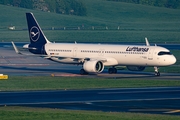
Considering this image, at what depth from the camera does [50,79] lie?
6238cm

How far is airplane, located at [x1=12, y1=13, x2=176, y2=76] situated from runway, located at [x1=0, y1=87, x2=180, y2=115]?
13.9m

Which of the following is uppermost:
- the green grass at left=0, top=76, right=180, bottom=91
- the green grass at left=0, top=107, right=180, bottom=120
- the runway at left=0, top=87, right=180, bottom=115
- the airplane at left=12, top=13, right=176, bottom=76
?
the airplane at left=12, top=13, right=176, bottom=76

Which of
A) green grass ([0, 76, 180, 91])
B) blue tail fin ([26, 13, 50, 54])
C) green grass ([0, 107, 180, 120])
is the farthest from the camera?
blue tail fin ([26, 13, 50, 54])

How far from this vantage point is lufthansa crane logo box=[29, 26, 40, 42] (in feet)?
250

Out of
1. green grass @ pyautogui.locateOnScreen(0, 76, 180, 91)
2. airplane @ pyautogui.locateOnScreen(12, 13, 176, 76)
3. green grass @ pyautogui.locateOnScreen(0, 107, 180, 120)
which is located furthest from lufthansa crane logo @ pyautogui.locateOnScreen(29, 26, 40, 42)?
green grass @ pyautogui.locateOnScreen(0, 107, 180, 120)

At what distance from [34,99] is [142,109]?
30.4 feet

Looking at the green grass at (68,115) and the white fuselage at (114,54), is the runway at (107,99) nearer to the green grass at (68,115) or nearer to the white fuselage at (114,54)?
the green grass at (68,115)

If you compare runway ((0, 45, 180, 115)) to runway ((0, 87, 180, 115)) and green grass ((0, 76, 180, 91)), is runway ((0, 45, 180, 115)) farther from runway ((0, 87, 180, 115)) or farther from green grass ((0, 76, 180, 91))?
green grass ((0, 76, 180, 91))

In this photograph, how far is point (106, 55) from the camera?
70.2 meters

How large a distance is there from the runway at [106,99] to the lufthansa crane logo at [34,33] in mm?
24717

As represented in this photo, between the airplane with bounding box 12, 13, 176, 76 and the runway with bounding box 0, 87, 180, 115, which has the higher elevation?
the airplane with bounding box 12, 13, 176, 76

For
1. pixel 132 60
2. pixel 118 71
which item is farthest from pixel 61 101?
pixel 118 71

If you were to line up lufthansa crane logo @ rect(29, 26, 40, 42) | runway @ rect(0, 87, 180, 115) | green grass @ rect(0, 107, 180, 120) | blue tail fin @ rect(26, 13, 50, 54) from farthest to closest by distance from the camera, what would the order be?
lufthansa crane logo @ rect(29, 26, 40, 42)
blue tail fin @ rect(26, 13, 50, 54)
runway @ rect(0, 87, 180, 115)
green grass @ rect(0, 107, 180, 120)

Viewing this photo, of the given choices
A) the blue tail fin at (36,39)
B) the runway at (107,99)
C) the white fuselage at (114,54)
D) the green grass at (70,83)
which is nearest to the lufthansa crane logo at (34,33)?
the blue tail fin at (36,39)
